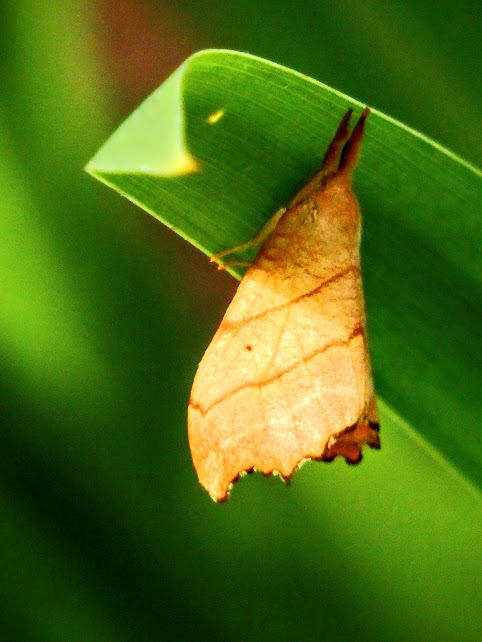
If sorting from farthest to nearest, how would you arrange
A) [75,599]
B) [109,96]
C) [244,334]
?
[109,96]
[75,599]
[244,334]

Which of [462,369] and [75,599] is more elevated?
[75,599]

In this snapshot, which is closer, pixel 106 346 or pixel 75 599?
pixel 75 599

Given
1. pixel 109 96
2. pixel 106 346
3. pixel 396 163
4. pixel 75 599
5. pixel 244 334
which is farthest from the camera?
pixel 109 96

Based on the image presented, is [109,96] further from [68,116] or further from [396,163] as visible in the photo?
[396,163]

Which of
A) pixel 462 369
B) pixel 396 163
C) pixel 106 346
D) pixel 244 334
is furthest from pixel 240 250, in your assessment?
pixel 106 346

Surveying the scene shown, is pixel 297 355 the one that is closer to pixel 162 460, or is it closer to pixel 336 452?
pixel 336 452
